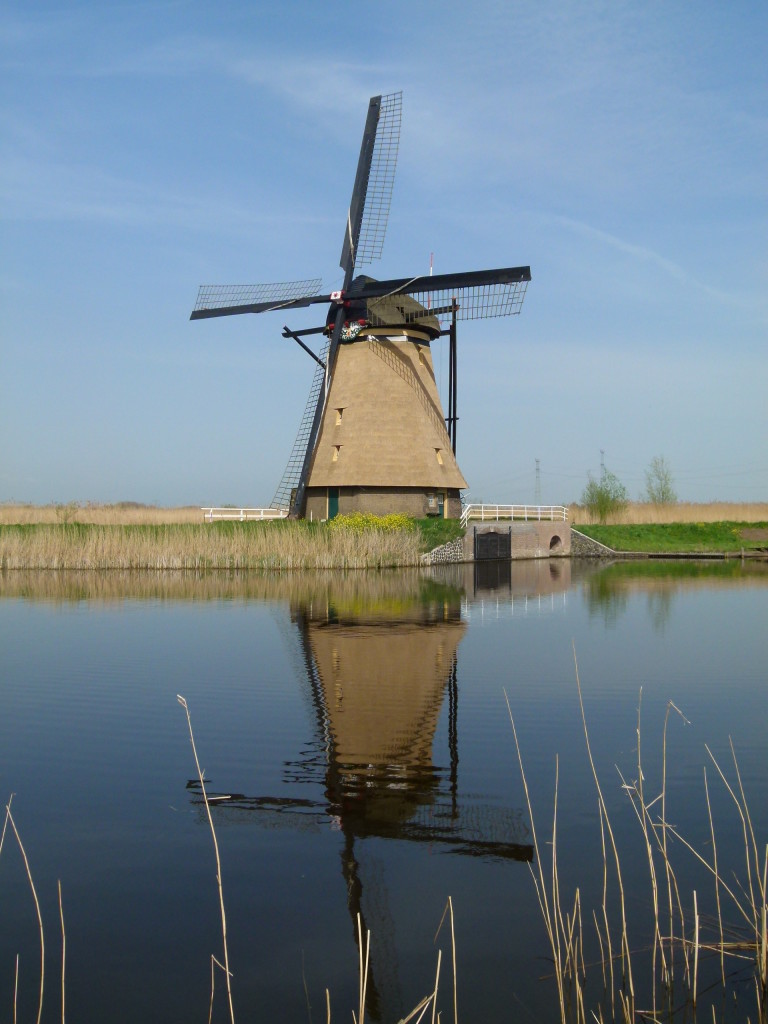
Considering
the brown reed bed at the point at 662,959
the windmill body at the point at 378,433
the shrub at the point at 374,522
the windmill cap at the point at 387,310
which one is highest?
the windmill cap at the point at 387,310

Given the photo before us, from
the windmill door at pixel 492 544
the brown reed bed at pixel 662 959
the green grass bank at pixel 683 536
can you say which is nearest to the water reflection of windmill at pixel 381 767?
the brown reed bed at pixel 662 959

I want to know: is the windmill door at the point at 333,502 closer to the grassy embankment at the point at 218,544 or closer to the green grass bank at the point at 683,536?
the grassy embankment at the point at 218,544

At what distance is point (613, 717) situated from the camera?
7.33m

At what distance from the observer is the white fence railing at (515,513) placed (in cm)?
3091

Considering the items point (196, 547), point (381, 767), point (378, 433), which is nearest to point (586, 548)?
point (378, 433)

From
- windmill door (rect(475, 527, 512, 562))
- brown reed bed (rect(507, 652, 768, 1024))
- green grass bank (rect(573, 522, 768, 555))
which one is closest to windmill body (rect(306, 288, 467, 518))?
windmill door (rect(475, 527, 512, 562))

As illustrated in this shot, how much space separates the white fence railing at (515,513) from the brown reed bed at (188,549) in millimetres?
6691

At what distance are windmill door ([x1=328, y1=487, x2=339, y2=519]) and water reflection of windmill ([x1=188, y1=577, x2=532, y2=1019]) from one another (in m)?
15.2

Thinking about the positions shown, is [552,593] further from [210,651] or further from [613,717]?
[613,717]

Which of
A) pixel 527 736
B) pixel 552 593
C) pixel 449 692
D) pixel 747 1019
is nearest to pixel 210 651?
pixel 449 692

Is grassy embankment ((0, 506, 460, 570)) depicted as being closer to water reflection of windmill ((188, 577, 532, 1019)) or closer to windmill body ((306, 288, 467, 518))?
windmill body ((306, 288, 467, 518))

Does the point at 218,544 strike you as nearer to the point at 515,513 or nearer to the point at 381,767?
the point at 515,513

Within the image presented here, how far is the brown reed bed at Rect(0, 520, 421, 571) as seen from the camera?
22516mm

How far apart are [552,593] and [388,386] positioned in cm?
1010
